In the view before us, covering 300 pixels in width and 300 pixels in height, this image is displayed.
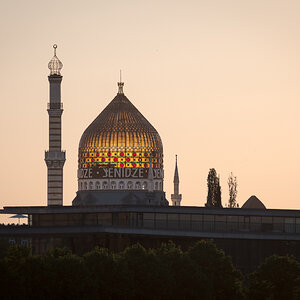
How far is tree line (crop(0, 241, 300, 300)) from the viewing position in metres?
149

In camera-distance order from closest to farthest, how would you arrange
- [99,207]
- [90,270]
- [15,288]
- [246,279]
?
[15,288], [90,270], [246,279], [99,207]

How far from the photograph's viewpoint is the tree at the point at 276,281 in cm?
16288

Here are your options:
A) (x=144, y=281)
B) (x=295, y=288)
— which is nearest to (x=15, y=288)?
(x=144, y=281)

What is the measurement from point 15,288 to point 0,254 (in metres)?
37.1

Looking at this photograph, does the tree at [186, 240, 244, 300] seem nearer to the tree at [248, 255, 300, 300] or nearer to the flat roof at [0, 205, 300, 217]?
the tree at [248, 255, 300, 300]

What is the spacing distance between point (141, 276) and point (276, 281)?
43.6 feet

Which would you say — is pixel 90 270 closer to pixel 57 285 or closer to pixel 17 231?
pixel 57 285

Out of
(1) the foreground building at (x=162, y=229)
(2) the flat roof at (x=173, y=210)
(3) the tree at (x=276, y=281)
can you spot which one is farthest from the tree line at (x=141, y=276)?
(2) the flat roof at (x=173, y=210)

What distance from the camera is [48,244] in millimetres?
190625

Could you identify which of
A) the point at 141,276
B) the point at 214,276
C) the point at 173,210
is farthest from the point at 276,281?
the point at 173,210

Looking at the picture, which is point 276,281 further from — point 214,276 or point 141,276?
point 141,276

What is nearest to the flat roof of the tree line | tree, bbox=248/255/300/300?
the tree line

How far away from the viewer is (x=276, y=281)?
538 ft

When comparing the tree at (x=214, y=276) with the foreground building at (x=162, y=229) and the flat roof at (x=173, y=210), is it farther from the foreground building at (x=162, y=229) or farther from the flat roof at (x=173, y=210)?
the flat roof at (x=173, y=210)
